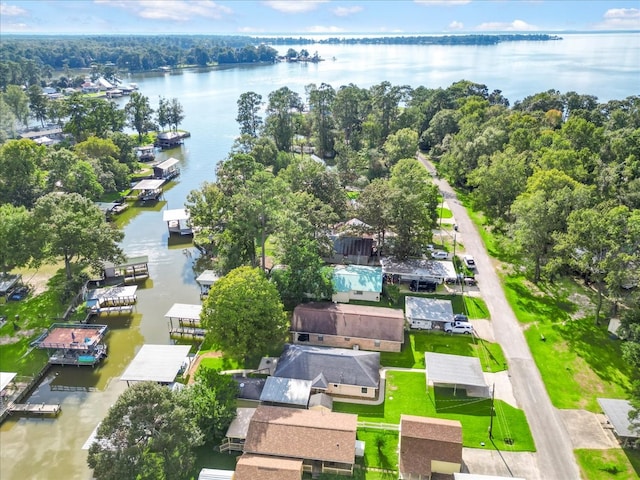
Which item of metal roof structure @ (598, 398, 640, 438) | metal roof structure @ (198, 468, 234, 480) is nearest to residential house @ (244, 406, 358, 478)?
metal roof structure @ (198, 468, 234, 480)

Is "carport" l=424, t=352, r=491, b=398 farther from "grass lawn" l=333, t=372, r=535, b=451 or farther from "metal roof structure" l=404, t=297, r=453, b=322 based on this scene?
"metal roof structure" l=404, t=297, r=453, b=322

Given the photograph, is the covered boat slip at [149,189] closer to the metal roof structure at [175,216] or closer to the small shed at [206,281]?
the metal roof structure at [175,216]

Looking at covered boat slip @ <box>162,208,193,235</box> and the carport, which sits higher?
the carport

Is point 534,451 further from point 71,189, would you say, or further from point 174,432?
point 71,189

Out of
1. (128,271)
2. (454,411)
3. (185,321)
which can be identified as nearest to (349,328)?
(454,411)

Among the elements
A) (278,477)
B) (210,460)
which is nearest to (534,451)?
(278,477)

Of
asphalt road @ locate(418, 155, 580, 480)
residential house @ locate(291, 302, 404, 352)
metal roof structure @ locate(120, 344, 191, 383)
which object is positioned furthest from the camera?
residential house @ locate(291, 302, 404, 352)

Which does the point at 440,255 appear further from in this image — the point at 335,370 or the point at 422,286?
the point at 335,370
